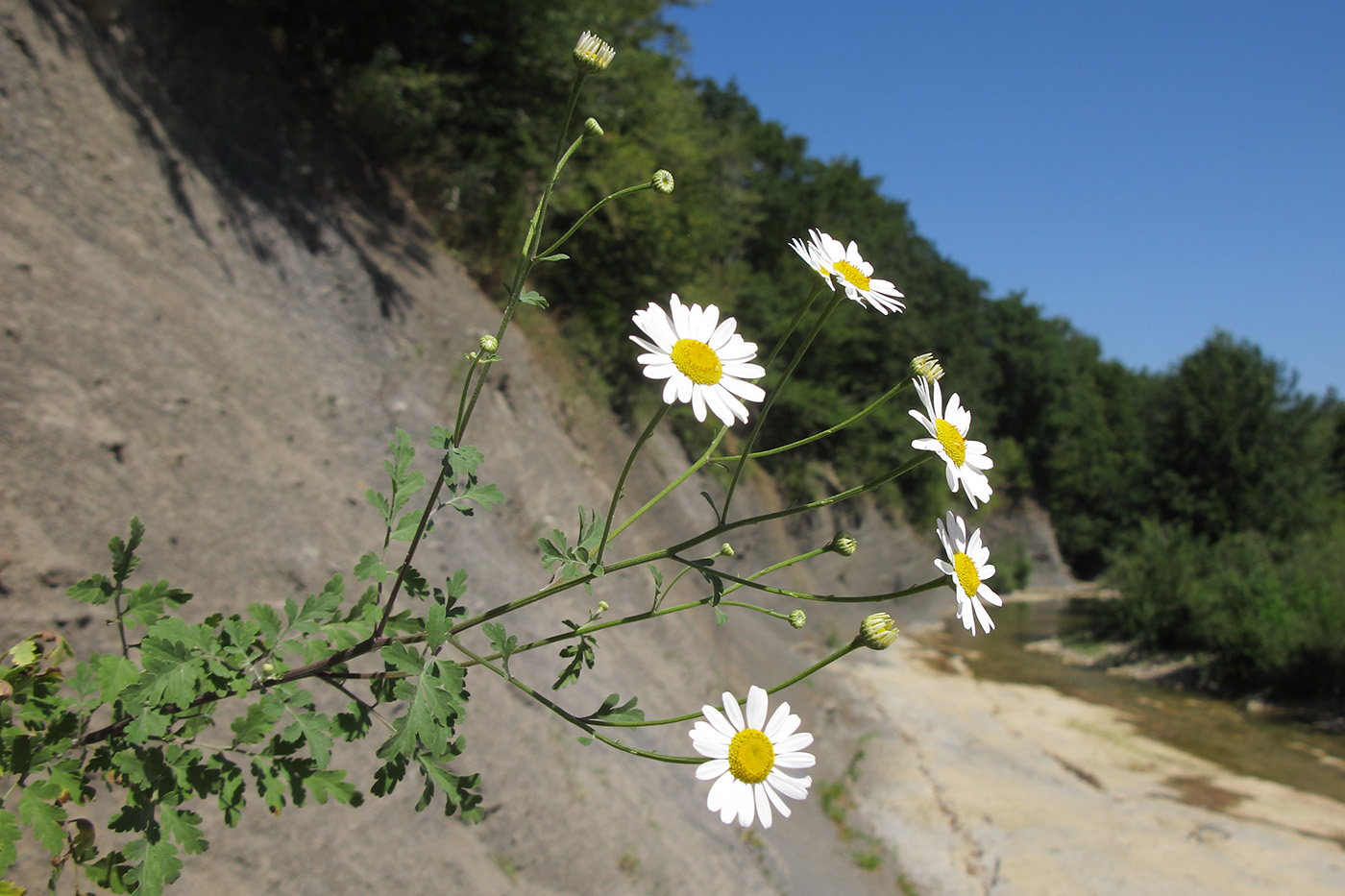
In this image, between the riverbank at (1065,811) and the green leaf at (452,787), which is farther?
the riverbank at (1065,811)

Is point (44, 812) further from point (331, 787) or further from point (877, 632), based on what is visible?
point (877, 632)

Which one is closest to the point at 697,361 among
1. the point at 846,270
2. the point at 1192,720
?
the point at 846,270

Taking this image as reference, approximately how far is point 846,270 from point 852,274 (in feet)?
0.04

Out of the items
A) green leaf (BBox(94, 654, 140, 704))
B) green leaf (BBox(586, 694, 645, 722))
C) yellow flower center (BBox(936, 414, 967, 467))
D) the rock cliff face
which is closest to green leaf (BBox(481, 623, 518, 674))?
green leaf (BBox(586, 694, 645, 722))

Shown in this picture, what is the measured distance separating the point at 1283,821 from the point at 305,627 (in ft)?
43.5

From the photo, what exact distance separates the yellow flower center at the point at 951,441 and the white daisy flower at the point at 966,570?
10cm

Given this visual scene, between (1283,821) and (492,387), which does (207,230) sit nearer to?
(492,387)

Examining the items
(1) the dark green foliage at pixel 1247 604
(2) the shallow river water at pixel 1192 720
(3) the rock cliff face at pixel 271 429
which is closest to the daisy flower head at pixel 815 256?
(3) the rock cliff face at pixel 271 429

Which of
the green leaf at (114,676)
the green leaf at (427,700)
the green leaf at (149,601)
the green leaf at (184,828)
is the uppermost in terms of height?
the green leaf at (149,601)

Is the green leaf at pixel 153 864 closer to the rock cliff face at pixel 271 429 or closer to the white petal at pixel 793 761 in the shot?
the white petal at pixel 793 761

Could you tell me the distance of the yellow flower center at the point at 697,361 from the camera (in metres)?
1.31

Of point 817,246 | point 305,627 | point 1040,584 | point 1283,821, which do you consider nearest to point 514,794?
point 305,627

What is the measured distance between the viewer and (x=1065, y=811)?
9586mm

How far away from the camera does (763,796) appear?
4.29ft
